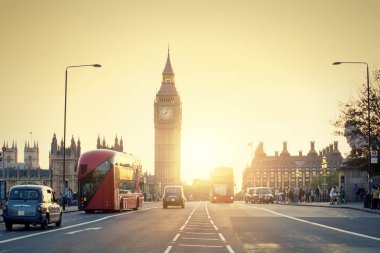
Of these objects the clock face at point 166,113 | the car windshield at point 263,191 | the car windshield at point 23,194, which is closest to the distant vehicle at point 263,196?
the car windshield at point 263,191

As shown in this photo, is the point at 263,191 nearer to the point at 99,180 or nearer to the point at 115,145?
the point at 99,180

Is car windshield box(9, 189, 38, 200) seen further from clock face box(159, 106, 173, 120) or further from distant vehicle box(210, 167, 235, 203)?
clock face box(159, 106, 173, 120)

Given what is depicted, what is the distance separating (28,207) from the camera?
24719 millimetres

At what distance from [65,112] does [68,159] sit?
452 ft

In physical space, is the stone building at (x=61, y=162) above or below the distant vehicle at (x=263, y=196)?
above

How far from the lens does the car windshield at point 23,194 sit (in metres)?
25.3

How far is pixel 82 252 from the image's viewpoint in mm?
15938

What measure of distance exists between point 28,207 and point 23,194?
0.88m

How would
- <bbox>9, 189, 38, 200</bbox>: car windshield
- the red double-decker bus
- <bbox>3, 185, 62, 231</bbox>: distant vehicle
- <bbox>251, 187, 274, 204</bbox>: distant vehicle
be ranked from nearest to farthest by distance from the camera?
<bbox>3, 185, 62, 231</bbox>: distant vehicle < <bbox>9, 189, 38, 200</bbox>: car windshield < the red double-decker bus < <bbox>251, 187, 274, 204</bbox>: distant vehicle

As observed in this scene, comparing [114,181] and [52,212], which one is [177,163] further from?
[52,212]

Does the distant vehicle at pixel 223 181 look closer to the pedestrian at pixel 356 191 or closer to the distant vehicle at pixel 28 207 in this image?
the pedestrian at pixel 356 191

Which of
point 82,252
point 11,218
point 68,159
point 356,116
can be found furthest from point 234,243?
point 68,159

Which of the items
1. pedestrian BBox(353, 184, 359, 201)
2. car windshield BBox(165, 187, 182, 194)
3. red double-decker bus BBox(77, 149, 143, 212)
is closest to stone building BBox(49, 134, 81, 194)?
pedestrian BBox(353, 184, 359, 201)

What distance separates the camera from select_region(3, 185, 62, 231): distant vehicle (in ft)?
81.2
